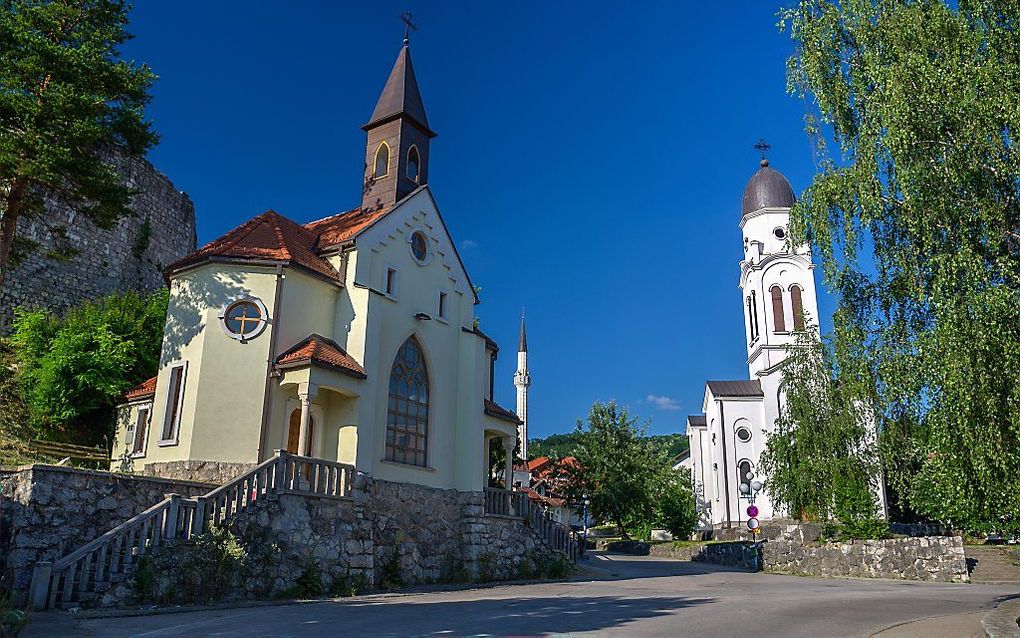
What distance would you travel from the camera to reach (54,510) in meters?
12.7

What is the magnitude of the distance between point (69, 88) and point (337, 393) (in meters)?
9.71

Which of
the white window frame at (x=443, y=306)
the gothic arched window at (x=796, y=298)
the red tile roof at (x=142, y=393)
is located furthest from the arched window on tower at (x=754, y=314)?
the red tile roof at (x=142, y=393)

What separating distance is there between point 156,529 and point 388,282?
1063cm

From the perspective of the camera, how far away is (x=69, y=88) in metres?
17.2

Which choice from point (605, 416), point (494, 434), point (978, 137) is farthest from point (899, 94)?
point (605, 416)

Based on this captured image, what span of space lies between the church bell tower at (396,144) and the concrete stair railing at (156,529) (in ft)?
34.7

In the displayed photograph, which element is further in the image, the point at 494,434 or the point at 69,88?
the point at 494,434

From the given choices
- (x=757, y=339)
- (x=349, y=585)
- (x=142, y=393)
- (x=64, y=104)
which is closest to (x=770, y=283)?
(x=757, y=339)

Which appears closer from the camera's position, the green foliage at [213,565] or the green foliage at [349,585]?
the green foliage at [213,565]

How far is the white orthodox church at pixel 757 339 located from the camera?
49.0m

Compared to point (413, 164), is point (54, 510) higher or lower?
lower

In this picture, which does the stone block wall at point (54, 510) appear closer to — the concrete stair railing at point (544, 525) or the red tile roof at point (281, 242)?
the red tile roof at point (281, 242)

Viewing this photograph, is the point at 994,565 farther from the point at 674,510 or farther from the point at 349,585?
the point at 674,510

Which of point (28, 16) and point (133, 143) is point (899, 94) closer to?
point (133, 143)
